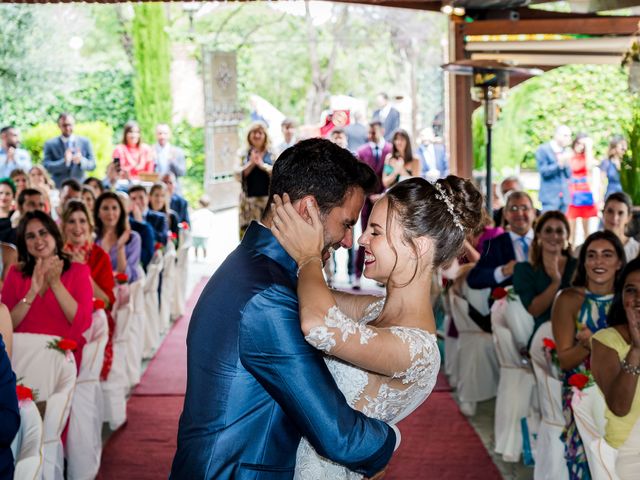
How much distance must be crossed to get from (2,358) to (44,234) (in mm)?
2413

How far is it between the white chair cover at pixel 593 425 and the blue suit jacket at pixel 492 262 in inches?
91.7

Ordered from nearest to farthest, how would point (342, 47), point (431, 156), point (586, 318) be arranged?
point (586, 318), point (431, 156), point (342, 47)

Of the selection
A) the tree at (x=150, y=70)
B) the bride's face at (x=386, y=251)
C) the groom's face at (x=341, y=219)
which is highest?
the tree at (x=150, y=70)

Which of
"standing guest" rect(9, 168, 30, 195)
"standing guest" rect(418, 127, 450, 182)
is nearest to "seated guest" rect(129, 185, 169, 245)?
"standing guest" rect(9, 168, 30, 195)

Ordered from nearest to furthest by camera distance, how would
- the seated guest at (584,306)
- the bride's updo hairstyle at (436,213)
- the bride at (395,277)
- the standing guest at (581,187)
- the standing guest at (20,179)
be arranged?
the bride at (395,277), the bride's updo hairstyle at (436,213), the seated guest at (584,306), the standing guest at (20,179), the standing guest at (581,187)

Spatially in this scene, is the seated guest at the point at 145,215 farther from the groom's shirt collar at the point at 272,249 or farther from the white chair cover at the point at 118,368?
the groom's shirt collar at the point at 272,249

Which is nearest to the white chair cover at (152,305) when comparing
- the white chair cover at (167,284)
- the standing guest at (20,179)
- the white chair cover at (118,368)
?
the white chair cover at (167,284)

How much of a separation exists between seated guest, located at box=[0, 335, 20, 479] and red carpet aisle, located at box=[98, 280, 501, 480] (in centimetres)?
233

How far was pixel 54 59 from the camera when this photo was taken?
64.7 feet

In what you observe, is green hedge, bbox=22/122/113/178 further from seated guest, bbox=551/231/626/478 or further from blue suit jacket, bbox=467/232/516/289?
seated guest, bbox=551/231/626/478

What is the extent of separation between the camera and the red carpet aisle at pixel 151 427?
5.84 m

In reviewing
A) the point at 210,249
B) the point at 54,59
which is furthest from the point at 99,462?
the point at 54,59

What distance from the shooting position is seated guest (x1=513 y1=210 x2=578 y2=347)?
5.81m

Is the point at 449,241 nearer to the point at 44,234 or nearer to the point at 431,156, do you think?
the point at 44,234
